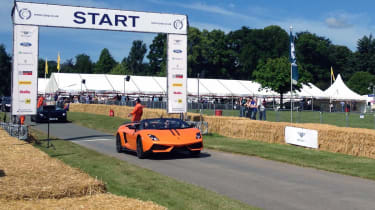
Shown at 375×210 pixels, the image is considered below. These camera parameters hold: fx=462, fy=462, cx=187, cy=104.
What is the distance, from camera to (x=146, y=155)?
1452 cm

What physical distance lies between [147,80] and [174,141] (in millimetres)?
51640

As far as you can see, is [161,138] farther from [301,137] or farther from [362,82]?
[362,82]

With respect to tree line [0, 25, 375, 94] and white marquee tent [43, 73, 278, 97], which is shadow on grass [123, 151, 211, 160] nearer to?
white marquee tent [43, 73, 278, 97]

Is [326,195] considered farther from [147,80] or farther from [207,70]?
[207,70]

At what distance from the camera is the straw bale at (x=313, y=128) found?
14.4 metres

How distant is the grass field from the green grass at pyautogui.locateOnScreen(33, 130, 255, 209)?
4620 mm

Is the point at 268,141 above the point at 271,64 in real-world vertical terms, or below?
below

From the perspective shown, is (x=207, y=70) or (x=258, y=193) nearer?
(x=258, y=193)

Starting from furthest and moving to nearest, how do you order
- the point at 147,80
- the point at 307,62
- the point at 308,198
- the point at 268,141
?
the point at 307,62, the point at 147,80, the point at 268,141, the point at 308,198

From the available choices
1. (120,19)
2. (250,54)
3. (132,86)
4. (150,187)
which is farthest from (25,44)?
(250,54)

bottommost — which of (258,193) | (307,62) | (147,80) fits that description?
(258,193)

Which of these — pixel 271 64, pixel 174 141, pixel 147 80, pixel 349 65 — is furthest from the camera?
pixel 349 65

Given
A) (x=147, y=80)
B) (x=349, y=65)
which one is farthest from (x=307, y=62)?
(x=147, y=80)

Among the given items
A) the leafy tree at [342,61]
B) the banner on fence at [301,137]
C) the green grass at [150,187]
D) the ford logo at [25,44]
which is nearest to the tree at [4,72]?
the leafy tree at [342,61]
